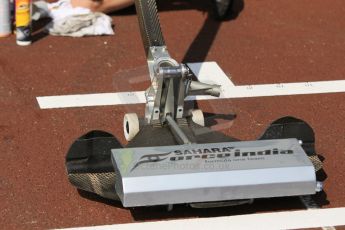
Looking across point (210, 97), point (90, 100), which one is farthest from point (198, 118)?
point (90, 100)

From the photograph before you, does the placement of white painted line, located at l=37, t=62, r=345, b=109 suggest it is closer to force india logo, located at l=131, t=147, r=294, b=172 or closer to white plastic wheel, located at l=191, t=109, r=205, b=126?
white plastic wheel, located at l=191, t=109, r=205, b=126

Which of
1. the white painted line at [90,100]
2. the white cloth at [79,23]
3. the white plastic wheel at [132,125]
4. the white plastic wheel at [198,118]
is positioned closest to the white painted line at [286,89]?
the white painted line at [90,100]

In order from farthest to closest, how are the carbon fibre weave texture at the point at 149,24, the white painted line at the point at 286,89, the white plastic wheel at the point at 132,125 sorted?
the white painted line at the point at 286,89 < the carbon fibre weave texture at the point at 149,24 < the white plastic wheel at the point at 132,125

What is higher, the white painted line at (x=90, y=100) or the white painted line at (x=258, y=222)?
the white painted line at (x=258, y=222)

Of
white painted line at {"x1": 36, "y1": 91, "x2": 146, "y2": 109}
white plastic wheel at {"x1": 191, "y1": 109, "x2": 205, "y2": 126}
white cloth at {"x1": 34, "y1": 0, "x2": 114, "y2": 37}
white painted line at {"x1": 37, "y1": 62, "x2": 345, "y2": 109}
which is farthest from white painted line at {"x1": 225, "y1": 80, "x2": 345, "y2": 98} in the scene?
white cloth at {"x1": 34, "y1": 0, "x2": 114, "y2": 37}

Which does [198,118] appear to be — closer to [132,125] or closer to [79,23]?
[132,125]

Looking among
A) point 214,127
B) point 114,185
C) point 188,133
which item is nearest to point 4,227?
point 114,185

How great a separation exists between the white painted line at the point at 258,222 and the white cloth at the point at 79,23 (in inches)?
96.1

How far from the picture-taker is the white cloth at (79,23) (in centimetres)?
545

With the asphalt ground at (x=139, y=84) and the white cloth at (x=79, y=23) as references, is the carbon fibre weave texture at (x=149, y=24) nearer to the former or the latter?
the asphalt ground at (x=139, y=84)

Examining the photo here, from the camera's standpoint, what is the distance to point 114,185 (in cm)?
333

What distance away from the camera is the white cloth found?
5.45 meters

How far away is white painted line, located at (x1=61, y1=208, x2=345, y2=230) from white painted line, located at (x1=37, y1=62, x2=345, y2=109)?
1129 millimetres

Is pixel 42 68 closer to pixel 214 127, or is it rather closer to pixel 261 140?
pixel 214 127
